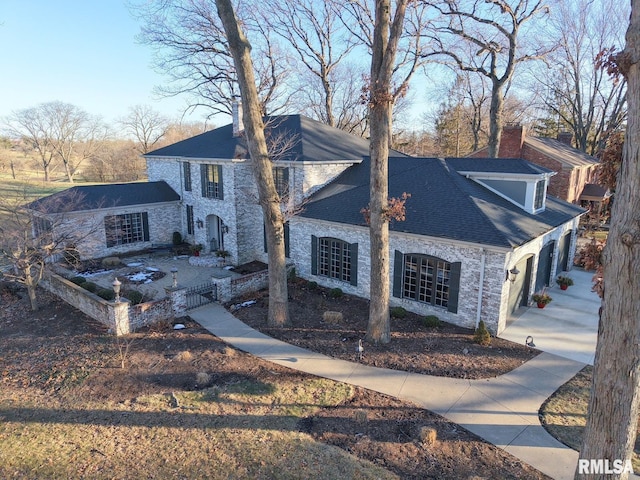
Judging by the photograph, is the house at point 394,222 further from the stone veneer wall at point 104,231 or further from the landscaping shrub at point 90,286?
the landscaping shrub at point 90,286

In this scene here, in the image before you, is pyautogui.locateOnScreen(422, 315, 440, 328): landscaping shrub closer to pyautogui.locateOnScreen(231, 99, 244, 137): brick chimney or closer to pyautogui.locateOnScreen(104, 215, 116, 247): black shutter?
pyautogui.locateOnScreen(231, 99, 244, 137): brick chimney

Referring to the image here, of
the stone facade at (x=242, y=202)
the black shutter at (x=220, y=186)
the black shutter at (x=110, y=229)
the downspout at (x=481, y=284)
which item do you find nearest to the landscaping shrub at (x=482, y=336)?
the downspout at (x=481, y=284)

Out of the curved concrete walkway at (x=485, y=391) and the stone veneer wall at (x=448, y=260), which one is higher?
the stone veneer wall at (x=448, y=260)

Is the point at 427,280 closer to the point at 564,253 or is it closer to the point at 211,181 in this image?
the point at 564,253

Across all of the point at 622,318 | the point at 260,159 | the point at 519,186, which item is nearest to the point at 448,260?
the point at 519,186

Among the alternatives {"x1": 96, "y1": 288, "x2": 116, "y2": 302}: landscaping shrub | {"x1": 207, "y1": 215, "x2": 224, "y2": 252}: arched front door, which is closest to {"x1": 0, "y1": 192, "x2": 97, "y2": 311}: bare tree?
{"x1": 96, "y1": 288, "x2": 116, "y2": 302}: landscaping shrub

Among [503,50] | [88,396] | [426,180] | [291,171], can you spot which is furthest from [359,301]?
[503,50]

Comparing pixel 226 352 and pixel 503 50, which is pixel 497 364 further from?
pixel 503 50
